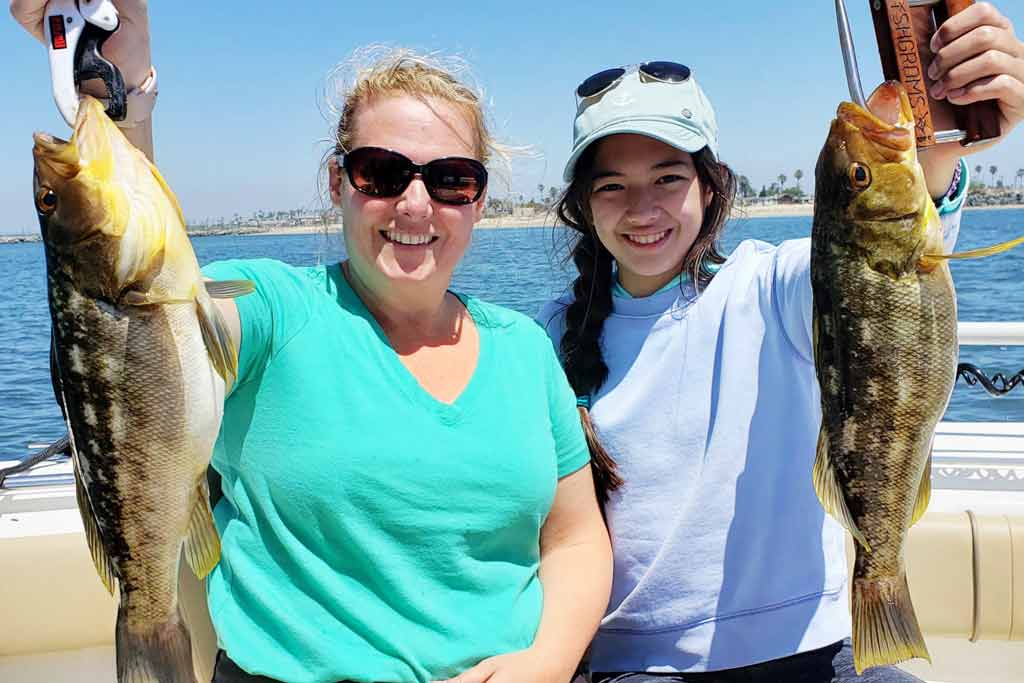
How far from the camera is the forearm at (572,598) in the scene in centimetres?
249

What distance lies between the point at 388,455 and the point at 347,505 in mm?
167

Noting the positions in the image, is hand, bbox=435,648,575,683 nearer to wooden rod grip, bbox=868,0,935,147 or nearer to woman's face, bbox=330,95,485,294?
woman's face, bbox=330,95,485,294

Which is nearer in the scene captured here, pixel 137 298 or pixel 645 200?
pixel 137 298

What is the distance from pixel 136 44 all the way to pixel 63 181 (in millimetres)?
427

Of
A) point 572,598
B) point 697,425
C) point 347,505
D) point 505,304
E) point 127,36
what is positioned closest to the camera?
point 127,36

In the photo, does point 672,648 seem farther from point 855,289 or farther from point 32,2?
point 32,2

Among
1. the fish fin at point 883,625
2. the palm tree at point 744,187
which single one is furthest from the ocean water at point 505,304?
the fish fin at point 883,625

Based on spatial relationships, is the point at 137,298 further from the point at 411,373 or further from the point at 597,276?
the point at 597,276

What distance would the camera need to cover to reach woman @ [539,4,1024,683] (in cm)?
269

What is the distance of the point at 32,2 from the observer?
1.89 metres

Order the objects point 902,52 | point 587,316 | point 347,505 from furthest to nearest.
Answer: point 587,316 → point 347,505 → point 902,52

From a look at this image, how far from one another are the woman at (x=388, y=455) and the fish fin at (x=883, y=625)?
751mm

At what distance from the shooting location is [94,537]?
6.63 feet

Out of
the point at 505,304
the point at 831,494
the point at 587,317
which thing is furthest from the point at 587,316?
the point at 505,304
